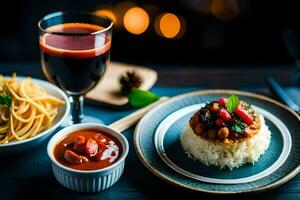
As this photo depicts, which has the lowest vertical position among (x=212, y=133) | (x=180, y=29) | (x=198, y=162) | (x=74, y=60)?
(x=180, y=29)

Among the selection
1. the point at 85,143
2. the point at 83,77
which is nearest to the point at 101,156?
the point at 85,143

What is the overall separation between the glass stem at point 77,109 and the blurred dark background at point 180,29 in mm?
1393

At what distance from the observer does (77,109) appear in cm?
207

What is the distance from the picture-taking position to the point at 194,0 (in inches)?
127

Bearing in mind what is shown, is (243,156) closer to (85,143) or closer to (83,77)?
(85,143)

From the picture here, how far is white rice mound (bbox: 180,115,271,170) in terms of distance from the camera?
1.74 m

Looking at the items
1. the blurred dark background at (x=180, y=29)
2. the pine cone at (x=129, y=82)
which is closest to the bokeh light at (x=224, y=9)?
the blurred dark background at (x=180, y=29)

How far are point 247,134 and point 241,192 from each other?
0.97ft

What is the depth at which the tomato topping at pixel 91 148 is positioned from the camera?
5.33 ft

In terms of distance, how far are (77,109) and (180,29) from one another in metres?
1.48

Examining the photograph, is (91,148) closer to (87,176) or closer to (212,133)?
(87,176)

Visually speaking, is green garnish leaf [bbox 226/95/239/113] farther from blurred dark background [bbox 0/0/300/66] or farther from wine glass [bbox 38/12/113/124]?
blurred dark background [bbox 0/0/300/66]

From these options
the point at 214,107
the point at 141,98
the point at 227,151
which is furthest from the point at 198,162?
the point at 141,98

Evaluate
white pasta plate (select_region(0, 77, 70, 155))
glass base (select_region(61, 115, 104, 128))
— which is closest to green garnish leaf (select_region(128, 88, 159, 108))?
glass base (select_region(61, 115, 104, 128))
